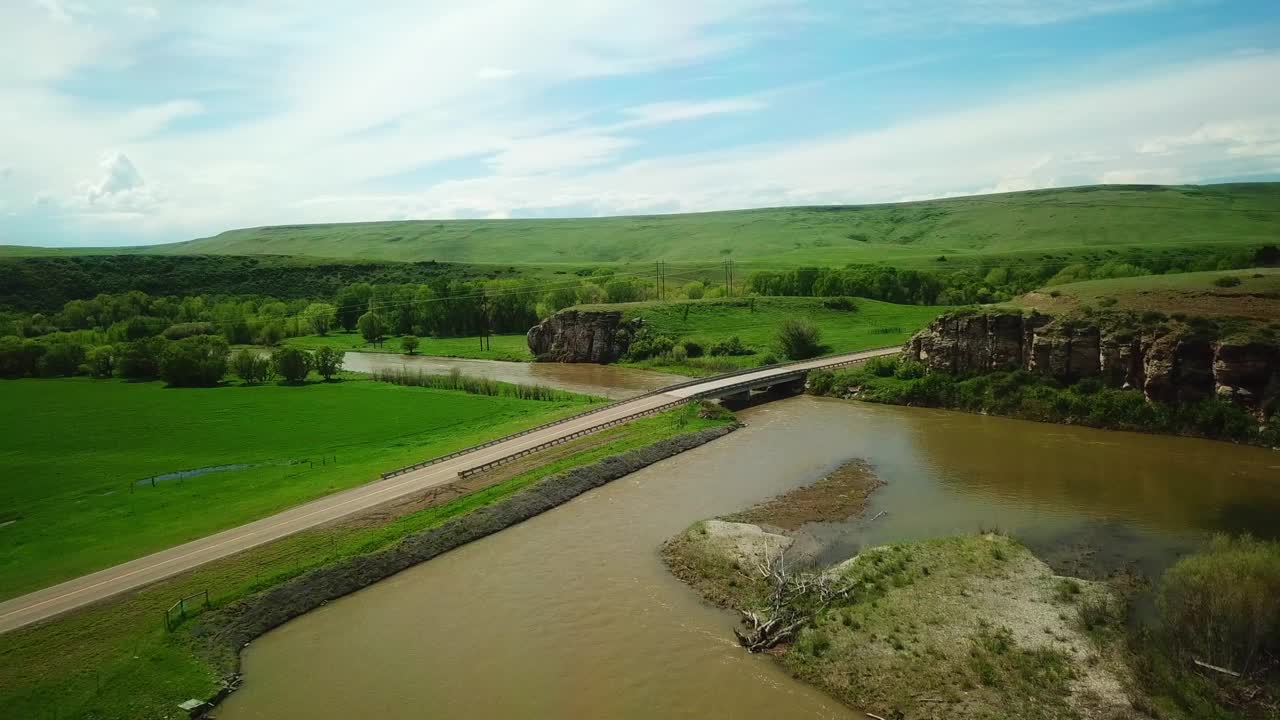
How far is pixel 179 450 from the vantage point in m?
47.0

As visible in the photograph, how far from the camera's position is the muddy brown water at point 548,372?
69.7 metres

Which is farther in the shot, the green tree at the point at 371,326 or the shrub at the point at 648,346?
the green tree at the point at 371,326

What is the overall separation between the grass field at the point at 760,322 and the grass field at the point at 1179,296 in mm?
22713

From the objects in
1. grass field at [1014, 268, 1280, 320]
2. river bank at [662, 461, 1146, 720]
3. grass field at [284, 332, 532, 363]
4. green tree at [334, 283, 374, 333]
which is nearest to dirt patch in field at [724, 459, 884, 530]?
river bank at [662, 461, 1146, 720]

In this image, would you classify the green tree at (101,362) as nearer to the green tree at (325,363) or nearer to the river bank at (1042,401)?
the green tree at (325,363)

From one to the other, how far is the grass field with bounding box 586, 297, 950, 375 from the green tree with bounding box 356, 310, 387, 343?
4408cm

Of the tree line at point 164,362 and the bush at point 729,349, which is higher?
the tree line at point 164,362

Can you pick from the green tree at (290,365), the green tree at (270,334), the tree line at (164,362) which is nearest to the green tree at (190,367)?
the tree line at (164,362)

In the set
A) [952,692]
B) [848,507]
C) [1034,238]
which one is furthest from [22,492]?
[1034,238]

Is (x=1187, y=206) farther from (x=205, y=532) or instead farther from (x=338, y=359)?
(x=205, y=532)

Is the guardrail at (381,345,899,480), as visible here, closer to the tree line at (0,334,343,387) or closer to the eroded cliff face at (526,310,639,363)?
the eroded cliff face at (526,310,639,363)

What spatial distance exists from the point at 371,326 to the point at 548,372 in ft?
153

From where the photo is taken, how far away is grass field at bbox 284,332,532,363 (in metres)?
97.6

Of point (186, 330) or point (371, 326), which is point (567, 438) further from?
point (186, 330)
